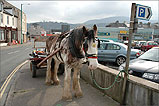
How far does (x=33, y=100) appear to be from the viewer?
4.43 m

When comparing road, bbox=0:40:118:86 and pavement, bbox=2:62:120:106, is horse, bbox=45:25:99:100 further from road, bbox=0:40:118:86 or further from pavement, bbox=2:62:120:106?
→ road, bbox=0:40:118:86

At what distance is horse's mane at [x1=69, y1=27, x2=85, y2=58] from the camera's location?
3.59m

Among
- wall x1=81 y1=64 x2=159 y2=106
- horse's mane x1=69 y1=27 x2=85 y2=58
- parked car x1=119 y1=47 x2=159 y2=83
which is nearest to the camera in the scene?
wall x1=81 y1=64 x2=159 y2=106

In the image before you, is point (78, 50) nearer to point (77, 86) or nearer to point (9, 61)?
point (77, 86)

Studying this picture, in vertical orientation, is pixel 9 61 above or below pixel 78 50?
below

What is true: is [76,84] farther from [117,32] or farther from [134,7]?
[117,32]

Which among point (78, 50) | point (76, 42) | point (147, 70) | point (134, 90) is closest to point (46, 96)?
point (78, 50)

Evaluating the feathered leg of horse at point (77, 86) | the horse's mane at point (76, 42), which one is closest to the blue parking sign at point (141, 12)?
the horse's mane at point (76, 42)

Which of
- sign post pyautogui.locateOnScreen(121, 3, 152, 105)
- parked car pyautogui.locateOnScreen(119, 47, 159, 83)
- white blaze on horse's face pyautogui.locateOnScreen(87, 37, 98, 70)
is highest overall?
sign post pyautogui.locateOnScreen(121, 3, 152, 105)

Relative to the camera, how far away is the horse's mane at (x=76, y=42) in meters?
3.59

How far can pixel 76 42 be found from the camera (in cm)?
367

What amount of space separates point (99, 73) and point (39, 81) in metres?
2.90

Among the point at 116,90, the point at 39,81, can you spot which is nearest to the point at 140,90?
the point at 116,90

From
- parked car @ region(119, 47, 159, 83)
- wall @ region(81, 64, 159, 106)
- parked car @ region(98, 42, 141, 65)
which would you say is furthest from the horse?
parked car @ region(98, 42, 141, 65)
